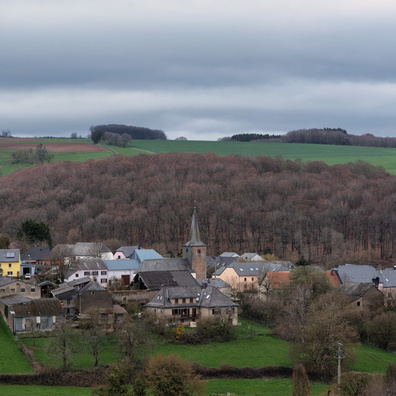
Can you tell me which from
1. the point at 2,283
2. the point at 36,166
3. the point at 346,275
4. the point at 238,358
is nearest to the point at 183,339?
the point at 238,358

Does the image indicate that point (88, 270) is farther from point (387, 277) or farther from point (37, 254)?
point (387, 277)

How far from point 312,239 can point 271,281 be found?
4064cm

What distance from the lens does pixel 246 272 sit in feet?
298

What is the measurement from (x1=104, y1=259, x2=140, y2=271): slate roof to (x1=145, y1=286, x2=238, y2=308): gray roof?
513 inches

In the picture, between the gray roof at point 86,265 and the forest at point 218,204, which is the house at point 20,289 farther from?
the forest at point 218,204

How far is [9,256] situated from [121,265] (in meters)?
10.5

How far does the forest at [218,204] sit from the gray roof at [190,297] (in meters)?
35.5

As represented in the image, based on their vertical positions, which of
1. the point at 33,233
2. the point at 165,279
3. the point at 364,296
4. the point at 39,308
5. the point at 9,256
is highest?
the point at 33,233

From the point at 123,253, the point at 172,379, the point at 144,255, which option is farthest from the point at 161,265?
the point at 172,379

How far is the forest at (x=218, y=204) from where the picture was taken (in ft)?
402

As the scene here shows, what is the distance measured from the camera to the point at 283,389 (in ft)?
183

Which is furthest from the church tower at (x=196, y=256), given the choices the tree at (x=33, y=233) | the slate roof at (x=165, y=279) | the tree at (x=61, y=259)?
the tree at (x=33, y=233)

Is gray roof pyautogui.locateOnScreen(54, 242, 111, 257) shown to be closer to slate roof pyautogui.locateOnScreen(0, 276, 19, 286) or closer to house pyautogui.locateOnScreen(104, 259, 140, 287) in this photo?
house pyautogui.locateOnScreen(104, 259, 140, 287)

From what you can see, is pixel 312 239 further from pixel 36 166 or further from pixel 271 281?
pixel 36 166
